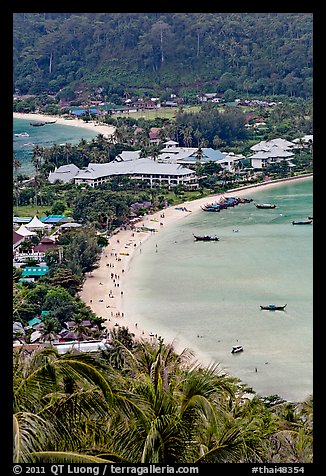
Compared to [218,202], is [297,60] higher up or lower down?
higher up

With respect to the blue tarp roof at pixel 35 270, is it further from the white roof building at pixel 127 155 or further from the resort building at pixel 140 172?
the white roof building at pixel 127 155

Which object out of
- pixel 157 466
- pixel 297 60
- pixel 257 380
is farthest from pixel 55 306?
pixel 157 466

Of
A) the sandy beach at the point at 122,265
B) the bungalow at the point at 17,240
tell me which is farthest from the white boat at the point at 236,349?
the bungalow at the point at 17,240

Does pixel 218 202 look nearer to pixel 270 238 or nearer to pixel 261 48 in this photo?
pixel 270 238

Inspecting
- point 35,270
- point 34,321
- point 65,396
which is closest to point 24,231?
point 35,270

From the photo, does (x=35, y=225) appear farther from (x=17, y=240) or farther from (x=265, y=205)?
(x=265, y=205)

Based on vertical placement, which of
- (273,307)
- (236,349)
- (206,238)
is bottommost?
(236,349)

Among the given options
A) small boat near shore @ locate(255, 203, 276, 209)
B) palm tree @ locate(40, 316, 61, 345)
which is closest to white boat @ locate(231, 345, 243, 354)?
palm tree @ locate(40, 316, 61, 345)
